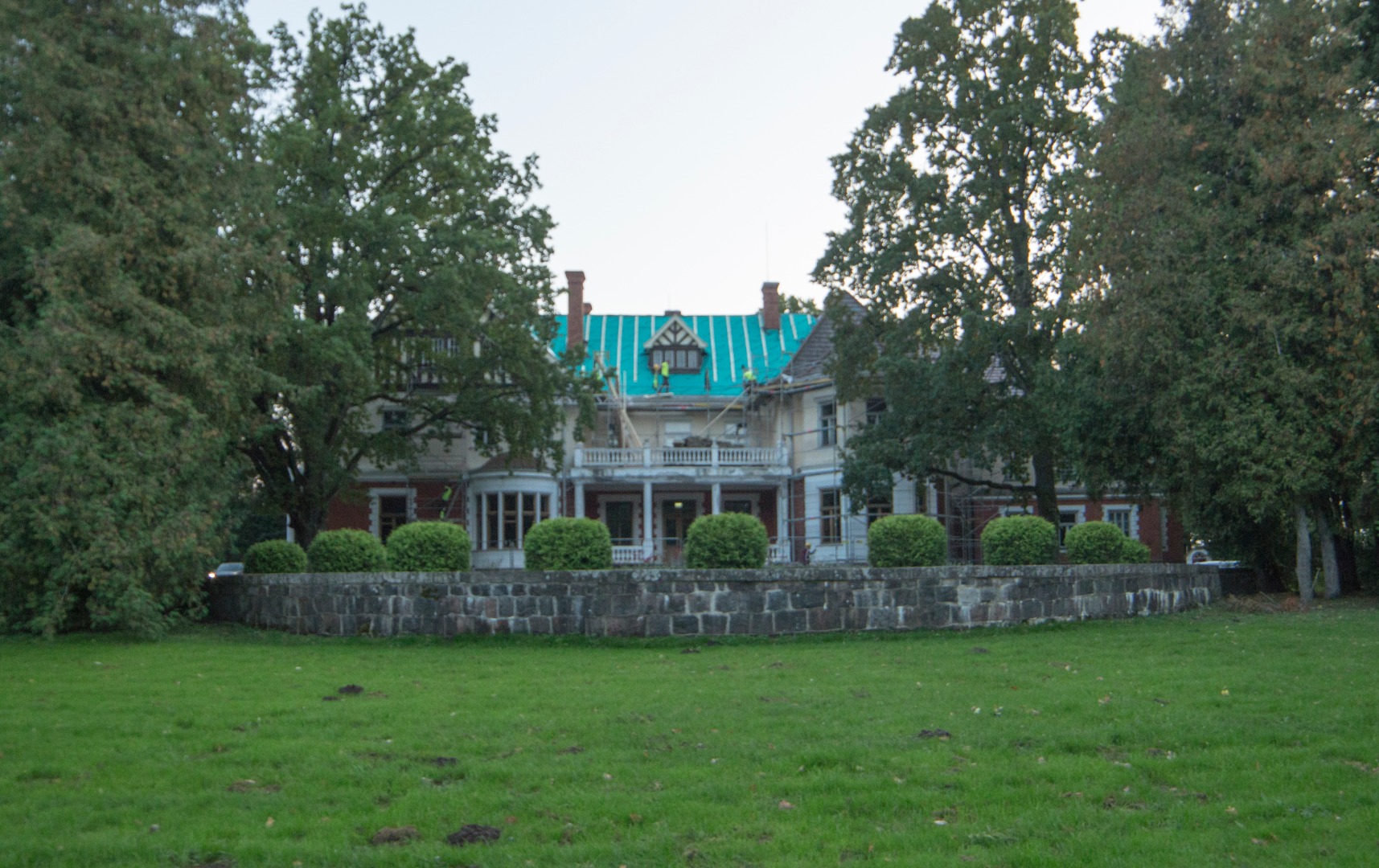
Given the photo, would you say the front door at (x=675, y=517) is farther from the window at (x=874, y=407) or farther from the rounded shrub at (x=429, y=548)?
the rounded shrub at (x=429, y=548)

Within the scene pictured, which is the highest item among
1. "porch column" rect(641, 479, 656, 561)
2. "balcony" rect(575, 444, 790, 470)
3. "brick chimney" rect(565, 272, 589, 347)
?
"brick chimney" rect(565, 272, 589, 347)

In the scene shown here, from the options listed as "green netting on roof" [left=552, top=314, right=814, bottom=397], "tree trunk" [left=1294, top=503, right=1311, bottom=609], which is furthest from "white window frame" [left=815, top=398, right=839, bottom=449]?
"tree trunk" [left=1294, top=503, right=1311, bottom=609]

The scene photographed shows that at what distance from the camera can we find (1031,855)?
5.62m

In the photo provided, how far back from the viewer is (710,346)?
1615 inches

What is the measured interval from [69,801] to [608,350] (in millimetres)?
34588

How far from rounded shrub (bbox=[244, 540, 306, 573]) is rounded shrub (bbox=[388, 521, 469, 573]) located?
211cm

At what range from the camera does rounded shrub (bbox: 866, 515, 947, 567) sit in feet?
58.2

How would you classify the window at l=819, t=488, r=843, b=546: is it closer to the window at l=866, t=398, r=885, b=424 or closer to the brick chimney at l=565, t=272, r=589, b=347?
the window at l=866, t=398, r=885, b=424

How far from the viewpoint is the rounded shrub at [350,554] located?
721 inches

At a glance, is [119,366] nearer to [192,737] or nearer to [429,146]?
[192,737]

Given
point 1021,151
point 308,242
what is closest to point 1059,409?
point 1021,151

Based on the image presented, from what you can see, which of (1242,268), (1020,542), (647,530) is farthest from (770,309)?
(1020,542)

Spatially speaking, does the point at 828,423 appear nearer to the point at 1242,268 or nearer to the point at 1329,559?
the point at 1329,559

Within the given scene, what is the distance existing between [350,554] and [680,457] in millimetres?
17841
